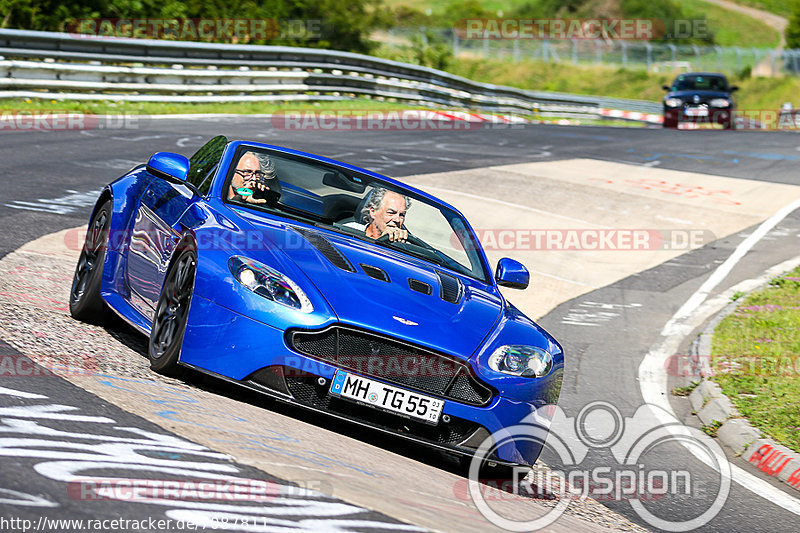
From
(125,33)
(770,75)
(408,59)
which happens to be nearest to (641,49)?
(770,75)

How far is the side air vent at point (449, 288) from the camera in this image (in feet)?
19.2

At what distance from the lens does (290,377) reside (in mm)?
5184

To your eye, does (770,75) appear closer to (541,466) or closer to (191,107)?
(191,107)

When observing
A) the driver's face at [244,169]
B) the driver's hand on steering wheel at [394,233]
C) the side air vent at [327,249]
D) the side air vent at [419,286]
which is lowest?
the side air vent at [419,286]

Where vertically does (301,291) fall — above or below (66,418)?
above

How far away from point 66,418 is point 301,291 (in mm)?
1303

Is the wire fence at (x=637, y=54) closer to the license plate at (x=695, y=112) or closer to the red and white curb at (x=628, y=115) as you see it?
the red and white curb at (x=628, y=115)

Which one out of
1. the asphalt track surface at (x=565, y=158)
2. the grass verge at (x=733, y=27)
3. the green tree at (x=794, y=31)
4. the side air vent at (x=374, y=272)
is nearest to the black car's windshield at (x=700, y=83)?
the asphalt track surface at (x=565, y=158)

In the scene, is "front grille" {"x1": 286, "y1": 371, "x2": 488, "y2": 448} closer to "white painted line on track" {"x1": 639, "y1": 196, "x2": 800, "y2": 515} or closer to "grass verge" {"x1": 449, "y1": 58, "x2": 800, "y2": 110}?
"white painted line on track" {"x1": 639, "y1": 196, "x2": 800, "y2": 515}

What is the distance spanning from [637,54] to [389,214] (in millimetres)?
51685

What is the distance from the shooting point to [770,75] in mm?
53781

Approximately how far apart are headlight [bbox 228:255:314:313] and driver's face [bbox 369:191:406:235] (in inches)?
51.2

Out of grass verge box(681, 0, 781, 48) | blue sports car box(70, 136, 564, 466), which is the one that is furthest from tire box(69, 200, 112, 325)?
grass verge box(681, 0, 781, 48)

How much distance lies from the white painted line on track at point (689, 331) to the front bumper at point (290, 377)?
200 cm
